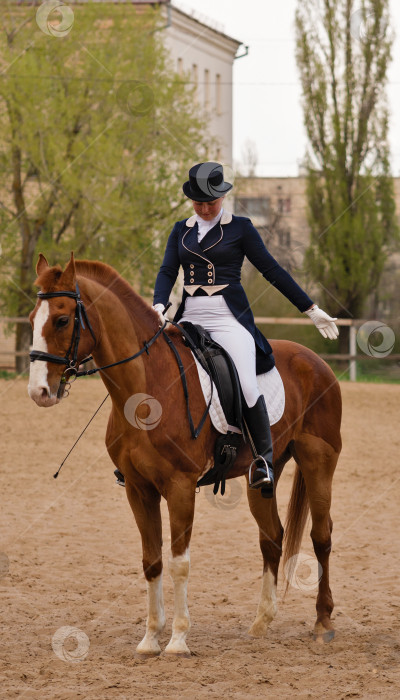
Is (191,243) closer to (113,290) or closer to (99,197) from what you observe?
(113,290)

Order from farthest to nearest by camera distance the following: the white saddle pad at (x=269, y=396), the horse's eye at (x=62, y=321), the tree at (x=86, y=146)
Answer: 1. the tree at (x=86, y=146)
2. the white saddle pad at (x=269, y=396)
3. the horse's eye at (x=62, y=321)

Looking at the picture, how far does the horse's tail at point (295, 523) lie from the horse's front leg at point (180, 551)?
3.55 ft

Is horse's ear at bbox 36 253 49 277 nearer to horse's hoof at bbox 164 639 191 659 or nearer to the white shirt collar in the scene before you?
the white shirt collar

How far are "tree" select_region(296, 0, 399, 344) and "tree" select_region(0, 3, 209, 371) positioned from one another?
489cm

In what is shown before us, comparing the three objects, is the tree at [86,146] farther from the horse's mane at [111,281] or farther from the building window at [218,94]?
the horse's mane at [111,281]

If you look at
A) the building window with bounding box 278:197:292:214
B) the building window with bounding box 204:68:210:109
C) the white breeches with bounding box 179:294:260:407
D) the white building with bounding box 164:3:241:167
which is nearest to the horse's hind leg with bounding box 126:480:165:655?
the white breeches with bounding box 179:294:260:407

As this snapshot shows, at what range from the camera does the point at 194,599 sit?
20.4ft

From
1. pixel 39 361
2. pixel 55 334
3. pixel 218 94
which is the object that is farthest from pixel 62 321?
pixel 218 94

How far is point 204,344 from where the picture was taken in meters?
5.15

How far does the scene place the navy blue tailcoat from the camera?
207 inches

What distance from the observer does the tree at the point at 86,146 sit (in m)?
20.9

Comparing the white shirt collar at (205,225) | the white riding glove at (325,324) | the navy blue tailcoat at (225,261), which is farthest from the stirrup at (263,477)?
the white shirt collar at (205,225)

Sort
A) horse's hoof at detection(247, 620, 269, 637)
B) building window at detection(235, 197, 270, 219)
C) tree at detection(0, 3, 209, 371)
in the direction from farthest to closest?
building window at detection(235, 197, 270, 219) < tree at detection(0, 3, 209, 371) < horse's hoof at detection(247, 620, 269, 637)

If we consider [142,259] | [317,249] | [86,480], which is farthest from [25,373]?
[86,480]
